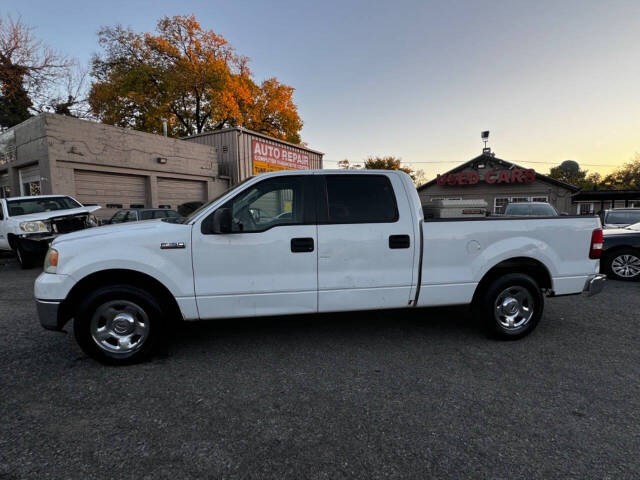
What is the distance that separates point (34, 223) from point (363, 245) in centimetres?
893

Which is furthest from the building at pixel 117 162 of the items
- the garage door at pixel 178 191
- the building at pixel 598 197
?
the building at pixel 598 197

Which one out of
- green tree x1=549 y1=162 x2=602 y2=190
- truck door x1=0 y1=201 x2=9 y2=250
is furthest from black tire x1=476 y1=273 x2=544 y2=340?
green tree x1=549 y1=162 x2=602 y2=190

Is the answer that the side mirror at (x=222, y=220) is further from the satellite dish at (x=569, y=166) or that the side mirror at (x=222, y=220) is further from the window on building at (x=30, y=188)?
the satellite dish at (x=569, y=166)

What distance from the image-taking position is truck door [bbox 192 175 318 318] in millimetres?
3197

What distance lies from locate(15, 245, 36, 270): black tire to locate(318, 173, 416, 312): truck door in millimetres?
8943

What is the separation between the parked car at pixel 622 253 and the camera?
6.72 metres

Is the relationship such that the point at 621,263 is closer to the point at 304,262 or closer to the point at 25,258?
the point at 304,262

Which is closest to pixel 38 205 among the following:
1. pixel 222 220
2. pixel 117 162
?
pixel 117 162

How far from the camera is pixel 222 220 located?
3.04 metres

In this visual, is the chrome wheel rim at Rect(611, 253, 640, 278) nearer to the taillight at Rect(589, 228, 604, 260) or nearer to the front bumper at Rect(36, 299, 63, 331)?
the taillight at Rect(589, 228, 604, 260)

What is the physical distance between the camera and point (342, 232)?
11.0ft

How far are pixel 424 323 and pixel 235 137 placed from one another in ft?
53.9

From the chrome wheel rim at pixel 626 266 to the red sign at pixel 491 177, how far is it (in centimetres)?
2089

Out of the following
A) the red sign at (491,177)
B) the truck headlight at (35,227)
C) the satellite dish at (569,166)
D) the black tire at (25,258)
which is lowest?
the black tire at (25,258)
